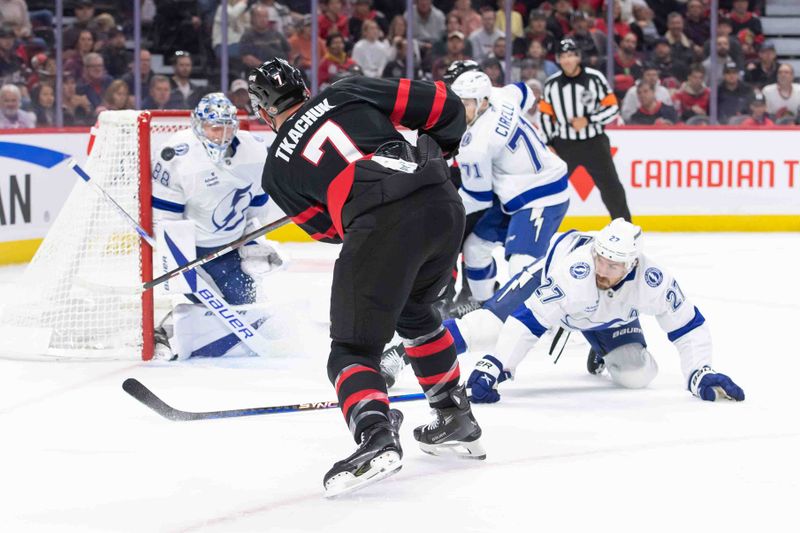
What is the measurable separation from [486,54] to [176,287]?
4798 mm

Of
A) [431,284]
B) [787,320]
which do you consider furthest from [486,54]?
[431,284]

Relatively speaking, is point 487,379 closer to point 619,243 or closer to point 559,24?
point 619,243

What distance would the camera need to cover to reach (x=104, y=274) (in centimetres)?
459

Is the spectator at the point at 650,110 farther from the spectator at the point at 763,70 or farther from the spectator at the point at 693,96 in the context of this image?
the spectator at the point at 763,70

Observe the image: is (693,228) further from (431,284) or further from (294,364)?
(431,284)

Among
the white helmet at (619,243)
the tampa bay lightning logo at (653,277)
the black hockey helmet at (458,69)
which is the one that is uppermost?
the black hockey helmet at (458,69)

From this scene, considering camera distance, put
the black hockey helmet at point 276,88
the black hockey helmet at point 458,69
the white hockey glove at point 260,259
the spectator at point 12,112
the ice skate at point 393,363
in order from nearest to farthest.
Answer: the black hockey helmet at point 276,88
the ice skate at point 393,363
the white hockey glove at point 260,259
the black hockey helmet at point 458,69
the spectator at point 12,112

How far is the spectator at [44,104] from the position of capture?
25.3 feet

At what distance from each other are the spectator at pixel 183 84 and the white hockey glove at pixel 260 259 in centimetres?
371

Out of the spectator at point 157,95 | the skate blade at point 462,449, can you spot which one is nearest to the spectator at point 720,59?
the spectator at point 157,95

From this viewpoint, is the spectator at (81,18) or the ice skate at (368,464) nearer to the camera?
the ice skate at (368,464)

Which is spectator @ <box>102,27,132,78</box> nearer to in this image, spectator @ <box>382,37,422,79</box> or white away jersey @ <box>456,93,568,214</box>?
spectator @ <box>382,37,422,79</box>

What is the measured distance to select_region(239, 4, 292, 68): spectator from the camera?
27.3ft

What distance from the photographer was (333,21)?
8734mm
